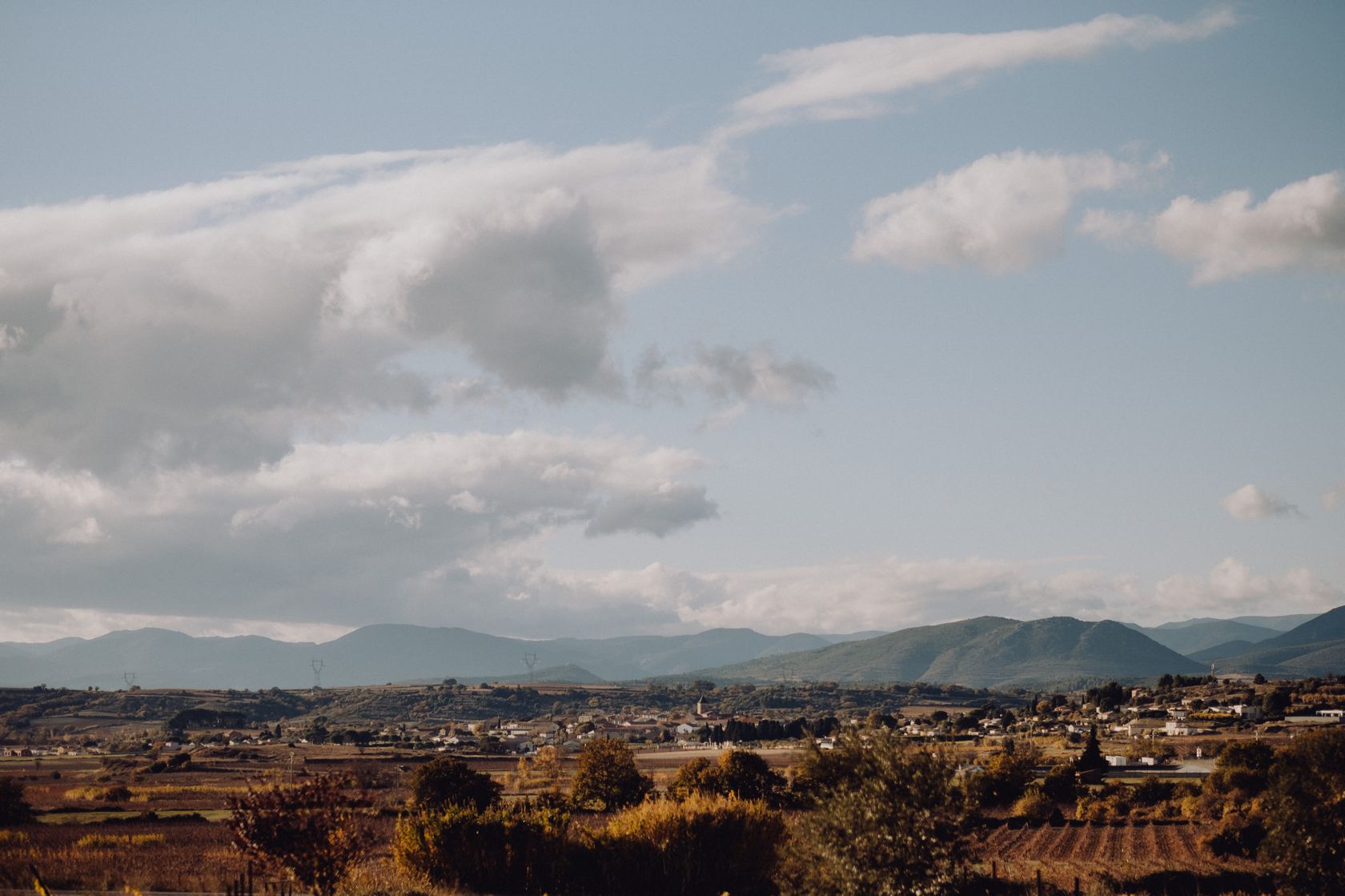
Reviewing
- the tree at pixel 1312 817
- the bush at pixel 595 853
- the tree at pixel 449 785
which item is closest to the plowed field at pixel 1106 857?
the tree at pixel 1312 817

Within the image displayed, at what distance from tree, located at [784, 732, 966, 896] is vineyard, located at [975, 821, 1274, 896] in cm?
852

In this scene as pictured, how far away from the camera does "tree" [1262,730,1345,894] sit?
112 feet

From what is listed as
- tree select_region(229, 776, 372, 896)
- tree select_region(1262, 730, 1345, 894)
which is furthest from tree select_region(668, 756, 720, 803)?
tree select_region(229, 776, 372, 896)

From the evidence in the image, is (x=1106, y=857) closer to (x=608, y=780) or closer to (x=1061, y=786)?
(x=1061, y=786)

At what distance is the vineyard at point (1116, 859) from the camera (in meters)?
44.8

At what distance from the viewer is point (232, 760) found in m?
133

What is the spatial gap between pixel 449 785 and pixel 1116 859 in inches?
1320

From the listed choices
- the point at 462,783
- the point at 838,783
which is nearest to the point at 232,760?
the point at 462,783

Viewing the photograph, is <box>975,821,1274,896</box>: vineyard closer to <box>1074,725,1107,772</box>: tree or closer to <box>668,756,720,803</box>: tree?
<box>668,756,720,803</box>: tree

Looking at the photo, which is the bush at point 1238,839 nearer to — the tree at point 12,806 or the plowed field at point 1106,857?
the plowed field at point 1106,857

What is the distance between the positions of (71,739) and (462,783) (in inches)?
6017

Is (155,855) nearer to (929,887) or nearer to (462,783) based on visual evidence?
(462,783)

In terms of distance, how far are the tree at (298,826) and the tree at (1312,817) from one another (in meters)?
28.1

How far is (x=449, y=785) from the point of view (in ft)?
200
